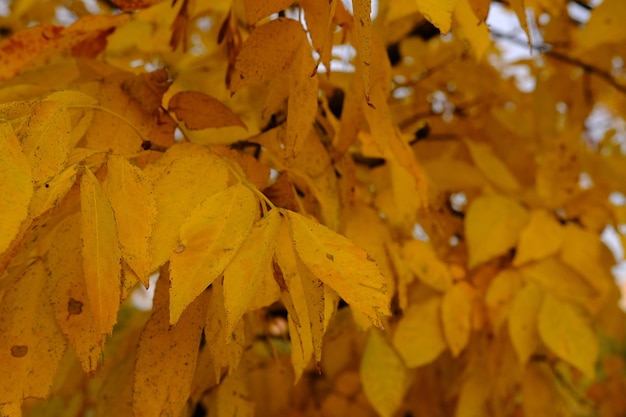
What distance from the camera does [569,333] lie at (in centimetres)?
81

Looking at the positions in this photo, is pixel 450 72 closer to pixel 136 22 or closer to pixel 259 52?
pixel 136 22

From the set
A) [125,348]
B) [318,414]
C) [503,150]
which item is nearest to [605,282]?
[503,150]

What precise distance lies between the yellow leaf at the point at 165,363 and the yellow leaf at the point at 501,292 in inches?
17.1

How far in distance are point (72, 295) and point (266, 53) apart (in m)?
0.23

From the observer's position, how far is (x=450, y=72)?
1.09 m

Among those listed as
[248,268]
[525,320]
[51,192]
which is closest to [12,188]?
[51,192]

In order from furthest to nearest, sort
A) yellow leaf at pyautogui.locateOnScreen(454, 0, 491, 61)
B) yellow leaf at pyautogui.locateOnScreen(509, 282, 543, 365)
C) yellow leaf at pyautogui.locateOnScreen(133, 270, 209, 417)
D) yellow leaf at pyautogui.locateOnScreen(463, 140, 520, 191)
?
yellow leaf at pyautogui.locateOnScreen(463, 140, 520, 191)
yellow leaf at pyautogui.locateOnScreen(509, 282, 543, 365)
yellow leaf at pyautogui.locateOnScreen(454, 0, 491, 61)
yellow leaf at pyautogui.locateOnScreen(133, 270, 209, 417)

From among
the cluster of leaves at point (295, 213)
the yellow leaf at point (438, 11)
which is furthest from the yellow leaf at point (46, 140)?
the yellow leaf at point (438, 11)

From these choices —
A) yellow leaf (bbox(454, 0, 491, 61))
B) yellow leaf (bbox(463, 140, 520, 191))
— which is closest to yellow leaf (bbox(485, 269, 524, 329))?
yellow leaf (bbox(463, 140, 520, 191))

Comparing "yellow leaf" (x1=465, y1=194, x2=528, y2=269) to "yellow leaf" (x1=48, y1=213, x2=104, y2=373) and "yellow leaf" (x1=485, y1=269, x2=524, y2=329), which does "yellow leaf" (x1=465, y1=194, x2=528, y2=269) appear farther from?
"yellow leaf" (x1=48, y1=213, x2=104, y2=373)

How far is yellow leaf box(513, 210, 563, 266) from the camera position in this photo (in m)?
0.85

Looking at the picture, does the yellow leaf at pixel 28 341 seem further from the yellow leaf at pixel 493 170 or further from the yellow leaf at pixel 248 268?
the yellow leaf at pixel 493 170

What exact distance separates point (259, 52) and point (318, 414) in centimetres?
64

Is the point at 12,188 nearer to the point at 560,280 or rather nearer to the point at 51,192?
the point at 51,192
